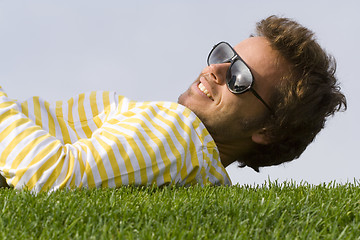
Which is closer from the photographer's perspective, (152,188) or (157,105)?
(152,188)

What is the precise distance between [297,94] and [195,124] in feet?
3.08

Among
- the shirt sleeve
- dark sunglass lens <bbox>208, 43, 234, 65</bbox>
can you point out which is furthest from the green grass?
dark sunglass lens <bbox>208, 43, 234, 65</bbox>

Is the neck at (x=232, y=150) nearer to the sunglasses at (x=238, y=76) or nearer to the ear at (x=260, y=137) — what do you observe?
the ear at (x=260, y=137)

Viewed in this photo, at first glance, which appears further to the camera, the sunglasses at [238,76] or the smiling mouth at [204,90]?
the smiling mouth at [204,90]

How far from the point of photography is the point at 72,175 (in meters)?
3.49

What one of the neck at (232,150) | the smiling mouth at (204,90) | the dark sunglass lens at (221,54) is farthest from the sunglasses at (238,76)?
the neck at (232,150)

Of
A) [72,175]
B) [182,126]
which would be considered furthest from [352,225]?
[72,175]

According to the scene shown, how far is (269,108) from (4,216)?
7.82 ft

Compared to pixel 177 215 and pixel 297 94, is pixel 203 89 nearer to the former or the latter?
pixel 297 94

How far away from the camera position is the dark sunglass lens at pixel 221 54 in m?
4.64

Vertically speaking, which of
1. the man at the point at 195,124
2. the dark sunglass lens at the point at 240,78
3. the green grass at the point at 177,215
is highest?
the dark sunglass lens at the point at 240,78

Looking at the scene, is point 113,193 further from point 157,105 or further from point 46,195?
point 157,105

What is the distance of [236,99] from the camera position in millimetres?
4418

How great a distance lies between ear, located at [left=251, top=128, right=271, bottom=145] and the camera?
4570mm
